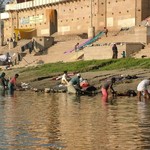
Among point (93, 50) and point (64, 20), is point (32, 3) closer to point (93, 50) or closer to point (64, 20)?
point (64, 20)

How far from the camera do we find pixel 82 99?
26.9m

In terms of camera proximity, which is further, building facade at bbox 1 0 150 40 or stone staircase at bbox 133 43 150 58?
building facade at bbox 1 0 150 40

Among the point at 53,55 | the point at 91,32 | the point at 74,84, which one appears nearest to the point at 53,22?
the point at 91,32

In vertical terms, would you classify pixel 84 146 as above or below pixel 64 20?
below

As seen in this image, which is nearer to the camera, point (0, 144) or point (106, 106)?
point (0, 144)

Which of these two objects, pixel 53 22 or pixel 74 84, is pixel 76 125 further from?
pixel 53 22

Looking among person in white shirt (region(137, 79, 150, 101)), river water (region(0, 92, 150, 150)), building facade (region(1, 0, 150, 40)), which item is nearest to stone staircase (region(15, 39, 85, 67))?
building facade (region(1, 0, 150, 40))

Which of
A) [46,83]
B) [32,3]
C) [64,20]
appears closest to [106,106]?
[46,83]

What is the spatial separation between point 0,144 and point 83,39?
4417 cm

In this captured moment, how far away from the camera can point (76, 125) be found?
1688cm

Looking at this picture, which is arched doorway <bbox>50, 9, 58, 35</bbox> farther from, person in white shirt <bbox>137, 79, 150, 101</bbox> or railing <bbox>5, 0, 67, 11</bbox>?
person in white shirt <bbox>137, 79, 150, 101</bbox>

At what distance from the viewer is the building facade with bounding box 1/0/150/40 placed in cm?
5594

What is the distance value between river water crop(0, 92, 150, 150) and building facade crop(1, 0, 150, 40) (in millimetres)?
31109

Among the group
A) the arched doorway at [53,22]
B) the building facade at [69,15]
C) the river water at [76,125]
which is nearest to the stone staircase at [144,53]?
the building facade at [69,15]
